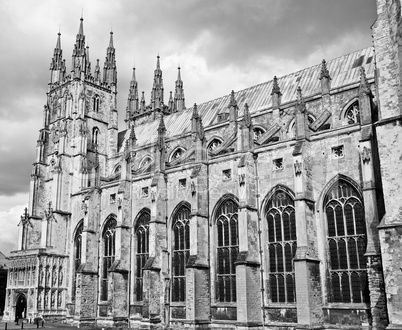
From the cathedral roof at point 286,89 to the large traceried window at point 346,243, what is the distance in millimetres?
11273

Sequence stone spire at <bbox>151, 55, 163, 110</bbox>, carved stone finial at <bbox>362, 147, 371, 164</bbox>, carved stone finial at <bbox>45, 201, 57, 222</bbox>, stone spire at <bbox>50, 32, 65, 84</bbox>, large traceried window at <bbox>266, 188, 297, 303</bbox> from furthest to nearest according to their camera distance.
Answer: stone spire at <bbox>151, 55, 163, 110</bbox> → stone spire at <bbox>50, 32, 65, 84</bbox> → carved stone finial at <bbox>45, 201, 57, 222</bbox> → large traceried window at <bbox>266, 188, 297, 303</bbox> → carved stone finial at <bbox>362, 147, 371, 164</bbox>

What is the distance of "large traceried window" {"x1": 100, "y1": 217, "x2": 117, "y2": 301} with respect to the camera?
40.6 metres

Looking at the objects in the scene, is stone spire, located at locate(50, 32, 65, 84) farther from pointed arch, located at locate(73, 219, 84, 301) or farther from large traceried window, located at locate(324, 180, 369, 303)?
large traceried window, located at locate(324, 180, 369, 303)

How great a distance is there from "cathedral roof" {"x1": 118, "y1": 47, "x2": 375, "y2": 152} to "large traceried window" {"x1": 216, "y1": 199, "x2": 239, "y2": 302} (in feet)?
38.2

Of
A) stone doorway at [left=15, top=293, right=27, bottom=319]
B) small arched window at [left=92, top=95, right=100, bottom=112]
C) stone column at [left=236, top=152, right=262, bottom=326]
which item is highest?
small arched window at [left=92, top=95, right=100, bottom=112]

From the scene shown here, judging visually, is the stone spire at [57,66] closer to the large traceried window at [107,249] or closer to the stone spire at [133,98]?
the stone spire at [133,98]

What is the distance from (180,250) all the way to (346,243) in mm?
12901

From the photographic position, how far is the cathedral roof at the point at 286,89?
3738 cm

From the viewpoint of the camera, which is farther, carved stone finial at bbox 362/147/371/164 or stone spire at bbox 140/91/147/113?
stone spire at bbox 140/91/147/113

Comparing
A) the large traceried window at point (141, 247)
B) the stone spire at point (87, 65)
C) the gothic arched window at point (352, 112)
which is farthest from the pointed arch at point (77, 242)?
the gothic arched window at point (352, 112)

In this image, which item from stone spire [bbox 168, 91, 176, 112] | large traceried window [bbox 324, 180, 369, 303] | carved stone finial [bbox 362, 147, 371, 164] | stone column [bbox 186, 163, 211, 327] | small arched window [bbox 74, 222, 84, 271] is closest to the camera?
carved stone finial [bbox 362, 147, 371, 164]

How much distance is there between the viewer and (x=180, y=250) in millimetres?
35062

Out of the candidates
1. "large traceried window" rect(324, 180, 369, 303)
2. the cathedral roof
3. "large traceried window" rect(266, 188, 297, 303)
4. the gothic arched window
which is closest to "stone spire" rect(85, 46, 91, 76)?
the cathedral roof

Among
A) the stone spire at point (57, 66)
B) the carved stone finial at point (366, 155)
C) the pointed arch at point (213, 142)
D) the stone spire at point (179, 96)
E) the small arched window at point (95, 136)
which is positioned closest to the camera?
the carved stone finial at point (366, 155)
